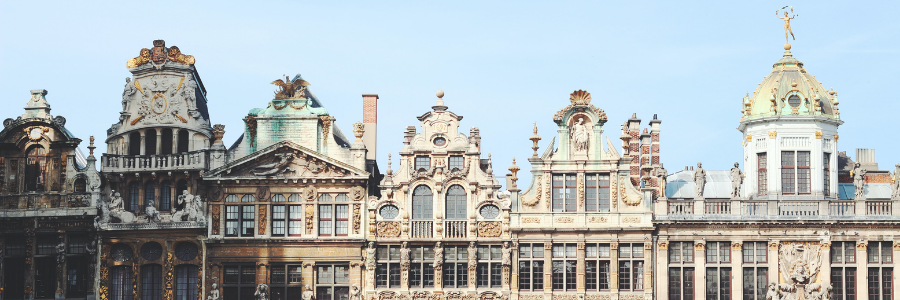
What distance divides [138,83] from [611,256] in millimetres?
19553

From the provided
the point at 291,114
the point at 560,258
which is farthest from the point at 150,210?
the point at 560,258

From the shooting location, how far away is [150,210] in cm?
6188

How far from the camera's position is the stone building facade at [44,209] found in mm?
62312

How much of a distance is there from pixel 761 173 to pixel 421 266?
1359 centimetres

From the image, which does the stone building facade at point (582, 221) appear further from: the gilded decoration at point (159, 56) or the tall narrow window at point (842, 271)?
the gilded decoration at point (159, 56)

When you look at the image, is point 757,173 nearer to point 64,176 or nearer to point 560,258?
point 560,258

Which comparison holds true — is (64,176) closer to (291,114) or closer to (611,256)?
(291,114)

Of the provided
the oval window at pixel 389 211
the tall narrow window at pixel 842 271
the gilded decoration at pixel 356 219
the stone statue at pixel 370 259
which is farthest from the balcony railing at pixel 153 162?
the tall narrow window at pixel 842 271

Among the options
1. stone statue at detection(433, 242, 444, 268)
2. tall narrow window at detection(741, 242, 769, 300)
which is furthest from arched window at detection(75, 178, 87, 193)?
tall narrow window at detection(741, 242, 769, 300)

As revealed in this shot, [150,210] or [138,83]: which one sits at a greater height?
[138,83]

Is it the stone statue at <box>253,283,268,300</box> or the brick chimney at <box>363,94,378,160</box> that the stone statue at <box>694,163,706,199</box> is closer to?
the brick chimney at <box>363,94,378,160</box>

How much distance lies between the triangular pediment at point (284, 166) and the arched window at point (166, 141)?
2332 mm

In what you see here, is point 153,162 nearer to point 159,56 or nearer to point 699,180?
point 159,56

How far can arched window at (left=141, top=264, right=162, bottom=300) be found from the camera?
204 feet
